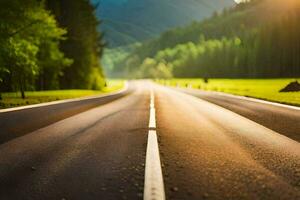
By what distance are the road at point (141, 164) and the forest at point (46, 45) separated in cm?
1716

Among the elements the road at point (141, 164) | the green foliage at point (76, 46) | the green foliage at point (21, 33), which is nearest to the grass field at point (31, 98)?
the green foliage at point (21, 33)

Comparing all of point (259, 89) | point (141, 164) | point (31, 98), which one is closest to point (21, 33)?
point (31, 98)

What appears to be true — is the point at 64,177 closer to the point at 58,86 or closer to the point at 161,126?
the point at 161,126

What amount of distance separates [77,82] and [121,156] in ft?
147

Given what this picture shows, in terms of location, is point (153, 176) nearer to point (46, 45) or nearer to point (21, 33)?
point (21, 33)

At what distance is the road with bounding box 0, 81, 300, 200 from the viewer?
4.12 metres

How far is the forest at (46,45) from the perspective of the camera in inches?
965

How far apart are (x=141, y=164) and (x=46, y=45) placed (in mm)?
29210

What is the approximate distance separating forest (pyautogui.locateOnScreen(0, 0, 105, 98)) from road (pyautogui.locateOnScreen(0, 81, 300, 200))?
17.2 metres

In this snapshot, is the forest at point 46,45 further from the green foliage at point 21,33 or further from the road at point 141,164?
the road at point 141,164

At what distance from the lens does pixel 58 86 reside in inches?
1805

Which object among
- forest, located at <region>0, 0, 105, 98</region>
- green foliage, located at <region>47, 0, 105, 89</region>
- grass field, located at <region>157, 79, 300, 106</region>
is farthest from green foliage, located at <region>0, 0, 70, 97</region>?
green foliage, located at <region>47, 0, 105, 89</region>

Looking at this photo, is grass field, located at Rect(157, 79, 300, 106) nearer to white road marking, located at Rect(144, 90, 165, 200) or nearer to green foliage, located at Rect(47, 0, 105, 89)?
white road marking, located at Rect(144, 90, 165, 200)

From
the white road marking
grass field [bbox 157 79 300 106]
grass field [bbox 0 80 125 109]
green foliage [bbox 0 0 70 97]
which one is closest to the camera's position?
the white road marking
